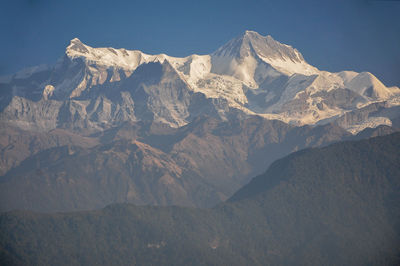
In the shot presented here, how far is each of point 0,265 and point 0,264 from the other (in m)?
1.68

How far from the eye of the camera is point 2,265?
149m

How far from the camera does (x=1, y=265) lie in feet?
483

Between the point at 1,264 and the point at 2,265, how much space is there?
0.28m

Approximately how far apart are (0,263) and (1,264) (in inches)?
28.7

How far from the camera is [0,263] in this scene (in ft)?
490

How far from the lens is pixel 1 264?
488 ft

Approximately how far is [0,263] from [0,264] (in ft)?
6.80

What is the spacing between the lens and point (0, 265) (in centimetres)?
14588

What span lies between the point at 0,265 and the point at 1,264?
3076mm

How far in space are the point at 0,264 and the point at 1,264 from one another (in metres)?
1.41

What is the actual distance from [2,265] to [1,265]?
1666 millimetres
